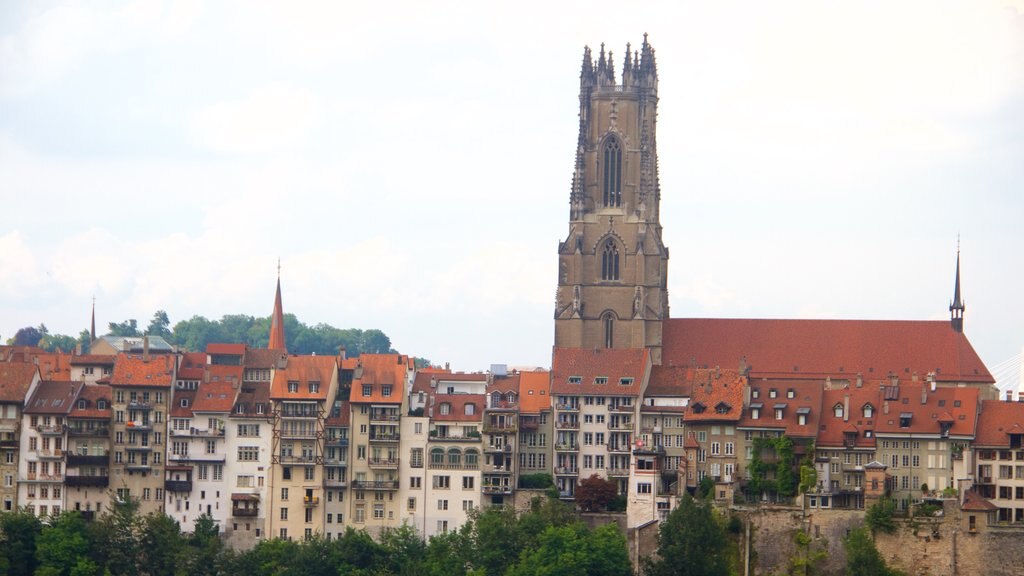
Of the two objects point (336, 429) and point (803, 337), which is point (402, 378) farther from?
point (803, 337)

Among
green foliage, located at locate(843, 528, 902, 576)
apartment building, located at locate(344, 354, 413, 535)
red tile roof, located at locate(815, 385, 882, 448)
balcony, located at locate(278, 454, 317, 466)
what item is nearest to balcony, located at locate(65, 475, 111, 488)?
balcony, located at locate(278, 454, 317, 466)

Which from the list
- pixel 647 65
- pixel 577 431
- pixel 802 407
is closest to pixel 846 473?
pixel 802 407

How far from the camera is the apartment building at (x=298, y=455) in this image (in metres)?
155

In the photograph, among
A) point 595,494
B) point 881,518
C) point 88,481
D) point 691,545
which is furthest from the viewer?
point 88,481

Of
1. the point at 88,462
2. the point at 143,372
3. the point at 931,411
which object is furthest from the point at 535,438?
the point at 88,462

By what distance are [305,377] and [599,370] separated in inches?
759

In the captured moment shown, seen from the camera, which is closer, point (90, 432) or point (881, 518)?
point (881, 518)

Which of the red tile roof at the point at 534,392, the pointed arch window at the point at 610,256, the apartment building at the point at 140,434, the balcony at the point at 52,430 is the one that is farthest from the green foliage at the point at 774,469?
the balcony at the point at 52,430

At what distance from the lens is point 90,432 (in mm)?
157125

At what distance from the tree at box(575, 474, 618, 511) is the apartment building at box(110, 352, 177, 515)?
27.4 m

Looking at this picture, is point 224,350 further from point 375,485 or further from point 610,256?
point 610,256

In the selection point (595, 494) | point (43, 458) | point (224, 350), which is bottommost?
point (595, 494)

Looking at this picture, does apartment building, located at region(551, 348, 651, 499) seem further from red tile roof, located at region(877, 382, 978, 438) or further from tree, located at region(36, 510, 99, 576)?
tree, located at region(36, 510, 99, 576)

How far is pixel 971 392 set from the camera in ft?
497
